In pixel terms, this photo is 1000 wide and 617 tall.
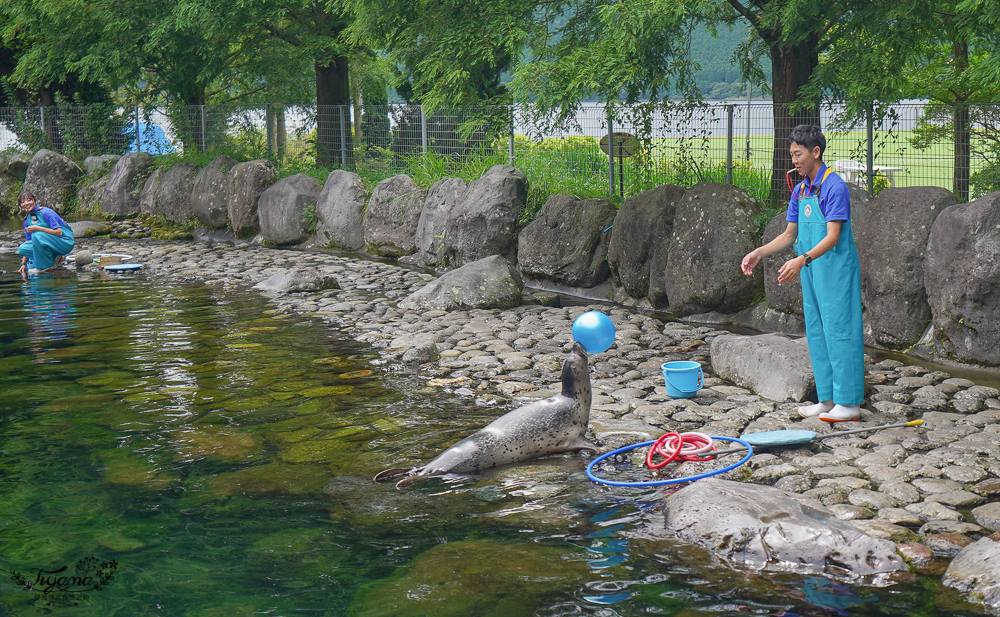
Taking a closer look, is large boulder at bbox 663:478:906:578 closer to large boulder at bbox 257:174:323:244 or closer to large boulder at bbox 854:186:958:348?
large boulder at bbox 854:186:958:348

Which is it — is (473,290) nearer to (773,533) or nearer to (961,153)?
(961,153)

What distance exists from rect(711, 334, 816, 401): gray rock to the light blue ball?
5.82 feet

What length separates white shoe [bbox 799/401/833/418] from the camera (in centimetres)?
613

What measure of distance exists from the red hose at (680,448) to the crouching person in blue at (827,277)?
1.07m

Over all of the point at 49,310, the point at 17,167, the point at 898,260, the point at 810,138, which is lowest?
the point at 49,310

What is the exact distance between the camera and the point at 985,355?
24.2ft

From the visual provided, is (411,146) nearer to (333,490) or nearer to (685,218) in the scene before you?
(685,218)

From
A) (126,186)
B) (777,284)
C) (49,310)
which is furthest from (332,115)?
(777,284)

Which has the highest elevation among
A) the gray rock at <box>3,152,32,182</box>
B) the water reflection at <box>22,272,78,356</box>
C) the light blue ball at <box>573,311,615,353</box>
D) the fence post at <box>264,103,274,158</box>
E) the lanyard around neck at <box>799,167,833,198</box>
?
the fence post at <box>264,103,274,158</box>

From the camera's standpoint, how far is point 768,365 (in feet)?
22.5

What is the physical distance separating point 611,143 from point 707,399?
254 inches

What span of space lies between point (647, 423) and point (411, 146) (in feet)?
37.9

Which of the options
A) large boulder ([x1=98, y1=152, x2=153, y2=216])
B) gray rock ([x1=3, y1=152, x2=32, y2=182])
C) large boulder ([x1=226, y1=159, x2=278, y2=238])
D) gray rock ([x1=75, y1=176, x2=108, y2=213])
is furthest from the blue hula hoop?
gray rock ([x1=3, y1=152, x2=32, y2=182])

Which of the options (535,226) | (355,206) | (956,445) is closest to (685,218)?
(535,226)
